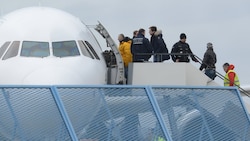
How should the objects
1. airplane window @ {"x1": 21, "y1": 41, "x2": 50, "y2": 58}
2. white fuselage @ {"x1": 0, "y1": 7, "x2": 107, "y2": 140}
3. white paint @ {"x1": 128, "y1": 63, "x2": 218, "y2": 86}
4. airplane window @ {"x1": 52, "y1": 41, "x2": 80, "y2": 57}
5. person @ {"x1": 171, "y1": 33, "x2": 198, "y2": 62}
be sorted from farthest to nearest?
person @ {"x1": 171, "y1": 33, "x2": 198, "y2": 62} < white paint @ {"x1": 128, "y1": 63, "x2": 218, "y2": 86} < airplane window @ {"x1": 52, "y1": 41, "x2": 80, "y2": 57} < airplane window @ {"x1": 21, "y1": 41, "x2": 50, "y2": 58} < white fuselage @ {"x1": 0, "y1": 7, "x2": 107, "y2": 140}

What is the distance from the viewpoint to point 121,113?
435 inches

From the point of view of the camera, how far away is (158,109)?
11.3 metres

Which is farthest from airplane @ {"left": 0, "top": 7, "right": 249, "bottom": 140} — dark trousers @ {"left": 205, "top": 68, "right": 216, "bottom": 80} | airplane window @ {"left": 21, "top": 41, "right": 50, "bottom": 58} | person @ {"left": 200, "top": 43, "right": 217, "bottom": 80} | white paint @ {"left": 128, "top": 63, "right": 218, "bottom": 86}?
person @ {"left": 200, "top": 43, "right": 217, "bottom": 80}

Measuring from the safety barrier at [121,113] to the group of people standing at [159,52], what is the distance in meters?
8.11

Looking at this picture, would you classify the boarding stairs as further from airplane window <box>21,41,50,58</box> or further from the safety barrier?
the safety barrier

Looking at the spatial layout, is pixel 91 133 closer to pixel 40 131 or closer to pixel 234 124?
pixel 40 131

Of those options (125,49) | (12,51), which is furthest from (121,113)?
(125,49)

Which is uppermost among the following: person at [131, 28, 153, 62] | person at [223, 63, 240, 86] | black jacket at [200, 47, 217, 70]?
person at [131, 28, 153, 62]

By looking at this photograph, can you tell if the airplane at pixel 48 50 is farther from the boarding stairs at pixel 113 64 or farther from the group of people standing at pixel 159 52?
the group of people standing at pixel 159 52

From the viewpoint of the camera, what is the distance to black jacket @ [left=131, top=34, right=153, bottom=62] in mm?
20656

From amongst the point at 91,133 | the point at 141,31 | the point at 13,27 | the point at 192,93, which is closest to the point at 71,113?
the point at 91,133

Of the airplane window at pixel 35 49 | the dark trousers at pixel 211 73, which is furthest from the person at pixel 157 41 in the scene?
the airplane window at pixel 35 49

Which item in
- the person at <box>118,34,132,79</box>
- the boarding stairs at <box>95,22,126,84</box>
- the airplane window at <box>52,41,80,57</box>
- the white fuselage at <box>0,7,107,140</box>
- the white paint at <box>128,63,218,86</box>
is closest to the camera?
the white fuselage at <box>0,7,107,140</box>

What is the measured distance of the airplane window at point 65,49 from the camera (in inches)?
685
